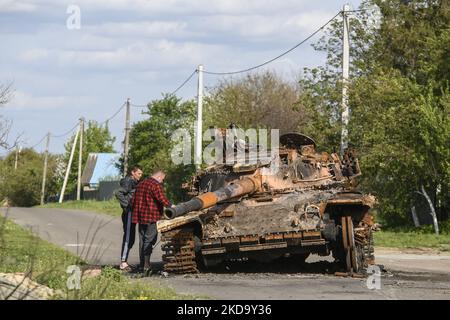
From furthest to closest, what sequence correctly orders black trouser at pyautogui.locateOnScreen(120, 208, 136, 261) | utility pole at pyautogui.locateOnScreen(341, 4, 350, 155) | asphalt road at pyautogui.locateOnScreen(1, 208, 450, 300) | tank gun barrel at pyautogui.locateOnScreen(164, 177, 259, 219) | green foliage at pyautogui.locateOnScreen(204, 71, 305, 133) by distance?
green foliage at pyautogui.locateOnScreen(204, 71, 305, 133) → utility pole at pyautogui.locateOnScreen(341, 4, 350, 155) → black trouser at pyautogui.locateOnScreen(120, 208, 136, 261) → tank gun barrel at pyautogui.locateOnScreen(164, 177, 259, 219) → asphalt road at pyautogui.locateOnScreen(1, 208, 450, 300)

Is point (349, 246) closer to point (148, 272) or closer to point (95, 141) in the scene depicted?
point (148, 272)

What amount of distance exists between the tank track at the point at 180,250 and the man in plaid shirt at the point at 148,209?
1.21ft

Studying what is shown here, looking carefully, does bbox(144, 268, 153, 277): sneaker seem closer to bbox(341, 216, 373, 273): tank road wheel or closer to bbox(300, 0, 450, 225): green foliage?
bbox(341, 216, 373, 273): tank road wheel

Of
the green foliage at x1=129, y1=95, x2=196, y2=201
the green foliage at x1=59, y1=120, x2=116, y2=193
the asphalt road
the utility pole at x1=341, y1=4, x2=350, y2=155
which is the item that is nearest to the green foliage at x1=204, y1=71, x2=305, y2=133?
the green foliage at x1=129, y1=95, x2=196, y2=201

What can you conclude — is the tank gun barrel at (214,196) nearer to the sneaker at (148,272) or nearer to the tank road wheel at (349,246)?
the sneaker at (148,272)

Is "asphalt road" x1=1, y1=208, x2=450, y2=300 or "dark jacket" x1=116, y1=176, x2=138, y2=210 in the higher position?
"dark jacket" x1=116, y1=176, x2=138, y2=210

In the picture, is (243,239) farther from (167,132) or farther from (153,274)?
(167,132)

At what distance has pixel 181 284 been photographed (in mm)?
13883

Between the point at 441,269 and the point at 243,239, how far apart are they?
4507mm

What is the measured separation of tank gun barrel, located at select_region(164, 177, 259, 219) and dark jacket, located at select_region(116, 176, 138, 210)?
1.70m

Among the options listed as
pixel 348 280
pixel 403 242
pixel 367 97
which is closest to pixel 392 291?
pixel 348 280

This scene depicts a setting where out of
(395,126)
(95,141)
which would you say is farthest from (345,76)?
(95,141)

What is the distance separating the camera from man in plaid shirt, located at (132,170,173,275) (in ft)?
51.9

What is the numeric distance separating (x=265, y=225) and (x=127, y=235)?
8.32ft
